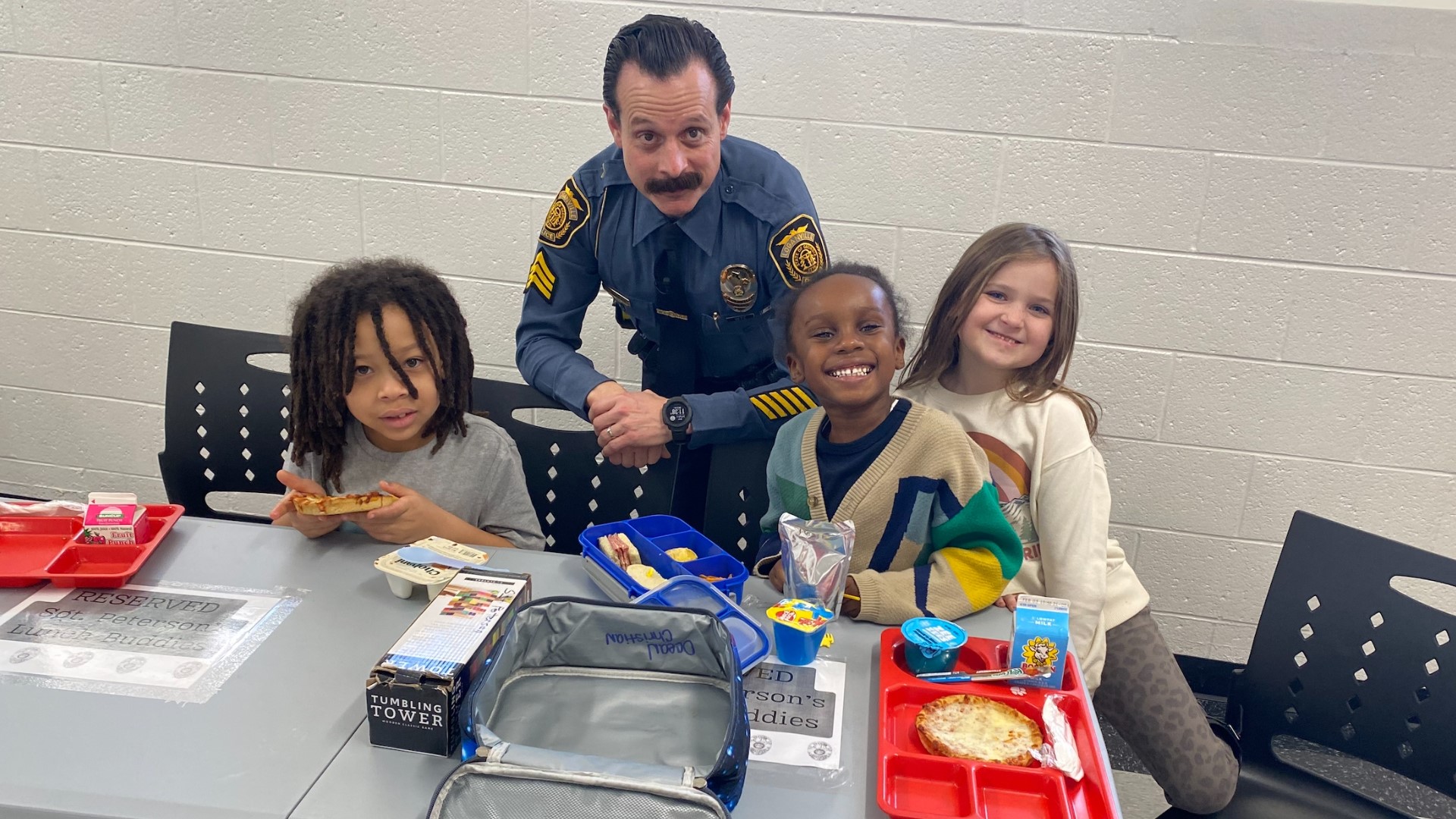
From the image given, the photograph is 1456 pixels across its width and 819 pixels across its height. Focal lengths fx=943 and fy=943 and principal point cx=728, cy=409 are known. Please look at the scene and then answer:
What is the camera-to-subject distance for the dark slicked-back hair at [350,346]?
1.55 metres

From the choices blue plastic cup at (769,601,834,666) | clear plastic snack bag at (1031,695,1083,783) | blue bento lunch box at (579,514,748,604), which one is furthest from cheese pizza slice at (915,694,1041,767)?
blue bento lunch box at (579,514,748,604)

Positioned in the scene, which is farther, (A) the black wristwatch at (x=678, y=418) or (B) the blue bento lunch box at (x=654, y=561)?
(A) the black wristwatch at (x=678, y=418)

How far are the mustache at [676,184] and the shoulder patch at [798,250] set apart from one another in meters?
0.18

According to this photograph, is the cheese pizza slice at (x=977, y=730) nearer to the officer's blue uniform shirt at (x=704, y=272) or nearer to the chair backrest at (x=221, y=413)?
the officer's blue uniform shirt at (x=704, y=272)

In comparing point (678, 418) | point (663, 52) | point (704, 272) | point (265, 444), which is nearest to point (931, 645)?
point (678, 418)

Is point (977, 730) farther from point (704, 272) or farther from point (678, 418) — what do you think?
point (704, 272)

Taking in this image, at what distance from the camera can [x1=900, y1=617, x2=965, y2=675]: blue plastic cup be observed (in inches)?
45.1

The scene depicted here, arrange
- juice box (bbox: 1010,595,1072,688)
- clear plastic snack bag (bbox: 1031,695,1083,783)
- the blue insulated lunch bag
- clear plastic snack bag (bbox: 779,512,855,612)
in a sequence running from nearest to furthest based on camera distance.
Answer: the blue insulated lunch bag < clear plastic snack bag (bbox: 1031,695,1083,783) < juice box (bbox: 1010,595,1072,688) < clear plastic snack bag (bbox: 779,512,855,612)

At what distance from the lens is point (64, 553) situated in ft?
4.41

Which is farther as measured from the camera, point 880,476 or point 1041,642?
point 880,476

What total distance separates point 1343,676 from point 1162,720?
11.0 inches

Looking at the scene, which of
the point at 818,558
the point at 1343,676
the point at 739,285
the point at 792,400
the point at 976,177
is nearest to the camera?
the point at 818,558

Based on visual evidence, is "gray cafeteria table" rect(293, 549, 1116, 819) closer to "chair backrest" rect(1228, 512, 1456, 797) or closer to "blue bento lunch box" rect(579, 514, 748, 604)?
"blue bento lunch box" rect(579, 514, 748, 604)

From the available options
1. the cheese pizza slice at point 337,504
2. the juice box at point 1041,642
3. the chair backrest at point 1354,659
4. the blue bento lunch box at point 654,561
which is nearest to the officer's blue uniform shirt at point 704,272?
the blue bento lunch box at point 654,561
